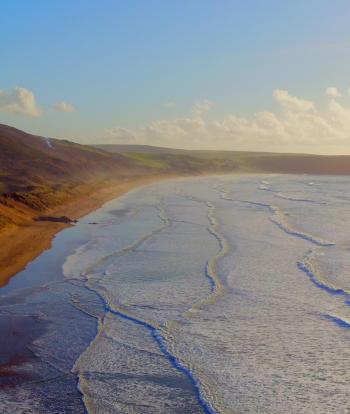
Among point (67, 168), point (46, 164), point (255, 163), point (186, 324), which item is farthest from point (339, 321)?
point (255, 163)

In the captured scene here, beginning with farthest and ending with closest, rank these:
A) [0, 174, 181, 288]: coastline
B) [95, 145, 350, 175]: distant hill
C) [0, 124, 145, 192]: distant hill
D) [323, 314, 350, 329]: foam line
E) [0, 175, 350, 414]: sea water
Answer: [95, 145, 350, 175]: distant hill < [0, 124, 145, 192]: distant hill < [0, 174, 181, 288]: coastline < [323, 314, 350, 329]: foam line < [0, 175, 350, 414]: sea water

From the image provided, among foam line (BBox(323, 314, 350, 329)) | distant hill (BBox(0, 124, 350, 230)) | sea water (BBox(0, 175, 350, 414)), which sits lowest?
sea water (BBox(0, 175, 350, 414))

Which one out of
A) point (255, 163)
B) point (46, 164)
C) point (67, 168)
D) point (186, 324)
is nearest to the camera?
point (186, 324)

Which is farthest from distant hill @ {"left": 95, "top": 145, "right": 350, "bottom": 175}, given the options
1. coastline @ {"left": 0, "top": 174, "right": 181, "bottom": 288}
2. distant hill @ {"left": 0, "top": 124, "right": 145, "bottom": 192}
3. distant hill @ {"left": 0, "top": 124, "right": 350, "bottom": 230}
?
coastline @ {"left": 0, "top": 174, "right": 181, "bottom": 288}

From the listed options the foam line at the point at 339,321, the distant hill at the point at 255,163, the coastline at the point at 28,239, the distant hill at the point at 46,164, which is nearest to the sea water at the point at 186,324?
the foam line at the point at 339,321

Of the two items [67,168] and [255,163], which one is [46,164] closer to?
[67,168]

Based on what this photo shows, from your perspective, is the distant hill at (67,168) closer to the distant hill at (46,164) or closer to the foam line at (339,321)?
the distant hill at (46,164)

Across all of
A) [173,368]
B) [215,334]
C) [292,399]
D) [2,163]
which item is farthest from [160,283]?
[2,163]

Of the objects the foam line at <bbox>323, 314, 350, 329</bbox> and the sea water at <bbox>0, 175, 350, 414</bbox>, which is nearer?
the sea water at <bbox>0, 175, 350, 414</bbox>

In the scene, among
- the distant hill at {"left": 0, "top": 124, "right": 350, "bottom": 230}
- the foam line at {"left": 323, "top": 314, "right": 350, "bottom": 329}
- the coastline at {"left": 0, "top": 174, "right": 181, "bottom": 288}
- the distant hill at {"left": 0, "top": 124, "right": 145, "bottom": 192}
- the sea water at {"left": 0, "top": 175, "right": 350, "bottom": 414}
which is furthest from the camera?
the distant hill at {"left": 0, "top": 124, "right": 145, "bottom": 192}

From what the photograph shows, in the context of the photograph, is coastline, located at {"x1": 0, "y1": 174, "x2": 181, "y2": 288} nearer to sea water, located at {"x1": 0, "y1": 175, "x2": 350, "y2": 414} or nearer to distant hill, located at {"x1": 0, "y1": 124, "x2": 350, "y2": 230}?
sea water, located at {"x1": 0, "y1": 175, "x2": 350, "y2": 414}
